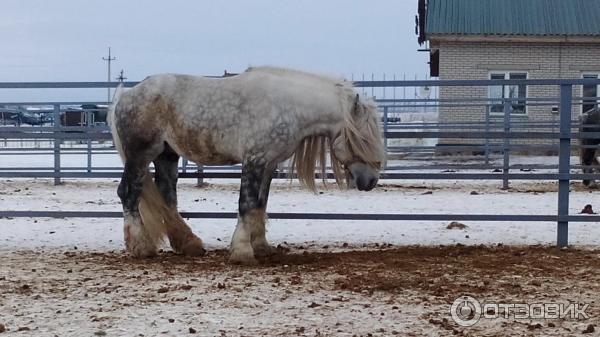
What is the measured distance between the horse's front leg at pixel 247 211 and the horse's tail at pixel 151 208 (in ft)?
2.46

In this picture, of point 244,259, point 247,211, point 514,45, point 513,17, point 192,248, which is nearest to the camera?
point 244,259

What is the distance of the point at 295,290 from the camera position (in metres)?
4.84

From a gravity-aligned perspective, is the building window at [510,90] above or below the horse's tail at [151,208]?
above

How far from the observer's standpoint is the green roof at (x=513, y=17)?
787 inches

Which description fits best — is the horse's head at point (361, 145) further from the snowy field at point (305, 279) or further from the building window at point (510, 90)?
the building window at point (510, 90)

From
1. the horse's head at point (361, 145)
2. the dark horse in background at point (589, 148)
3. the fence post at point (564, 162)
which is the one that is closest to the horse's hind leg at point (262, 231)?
the horse's head at point (361, 145)

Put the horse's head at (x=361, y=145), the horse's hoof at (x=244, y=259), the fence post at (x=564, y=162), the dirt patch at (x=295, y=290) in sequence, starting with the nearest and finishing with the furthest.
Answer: the dirt patch at (x=295, y=290) → the horse's hoof at (x=244, y=259) → the horse's head at (x=361, y=145) → the fence post at (x=564, y=162)

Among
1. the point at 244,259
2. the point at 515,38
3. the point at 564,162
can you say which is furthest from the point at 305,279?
the point at 515,38

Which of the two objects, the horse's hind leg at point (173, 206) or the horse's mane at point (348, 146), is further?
the horse's hind leg at point (173, 206)

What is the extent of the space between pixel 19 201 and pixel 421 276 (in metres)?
6.83

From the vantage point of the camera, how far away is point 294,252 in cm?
646

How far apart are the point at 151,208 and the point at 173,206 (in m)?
0.28

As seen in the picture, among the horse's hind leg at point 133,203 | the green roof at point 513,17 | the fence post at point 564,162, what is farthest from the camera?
the green roof at point 513,17

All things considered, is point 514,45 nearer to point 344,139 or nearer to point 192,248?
point 344,139
